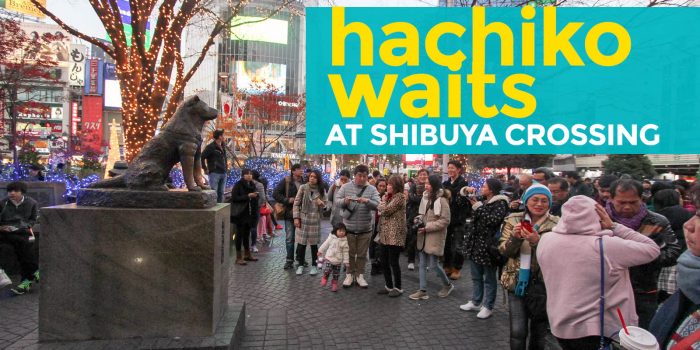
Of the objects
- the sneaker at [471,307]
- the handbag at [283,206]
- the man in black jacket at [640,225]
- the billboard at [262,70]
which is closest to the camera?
the man in black jacket at [640,225]

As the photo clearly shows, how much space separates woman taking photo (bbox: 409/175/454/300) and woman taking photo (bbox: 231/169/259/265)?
3.39 metres

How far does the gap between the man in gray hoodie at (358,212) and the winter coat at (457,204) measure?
1460 millimetres

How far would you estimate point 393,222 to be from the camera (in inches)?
235

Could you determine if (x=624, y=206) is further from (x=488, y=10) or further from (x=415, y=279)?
(x=415, y=279)

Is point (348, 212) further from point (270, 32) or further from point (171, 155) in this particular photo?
point (270, 32)

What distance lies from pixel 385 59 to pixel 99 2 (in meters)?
7.47

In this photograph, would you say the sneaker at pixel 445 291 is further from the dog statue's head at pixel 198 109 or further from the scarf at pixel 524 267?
the dog statue's head at pixel 198 109

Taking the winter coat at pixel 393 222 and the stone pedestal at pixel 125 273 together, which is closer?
the stone pedestal at pixel 125 273

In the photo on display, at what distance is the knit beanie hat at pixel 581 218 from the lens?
8.26 feet

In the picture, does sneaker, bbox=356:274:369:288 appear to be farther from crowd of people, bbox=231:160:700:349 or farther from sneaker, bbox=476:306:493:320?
sneaker, bbox=476:306:493:320

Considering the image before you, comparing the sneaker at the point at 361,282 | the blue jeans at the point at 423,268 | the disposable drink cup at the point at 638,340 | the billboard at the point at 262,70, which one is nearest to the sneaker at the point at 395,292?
the blue jeans at the point at 423,268

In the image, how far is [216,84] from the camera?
2985 inches

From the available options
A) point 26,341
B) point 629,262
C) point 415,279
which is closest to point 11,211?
point 26,341

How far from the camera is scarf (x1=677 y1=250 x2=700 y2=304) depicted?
2.02m
